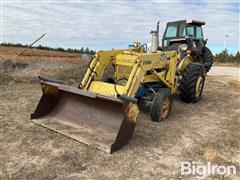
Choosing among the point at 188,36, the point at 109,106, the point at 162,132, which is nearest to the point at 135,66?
the point at 109,106

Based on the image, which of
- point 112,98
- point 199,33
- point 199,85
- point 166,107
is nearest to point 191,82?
point 199,85

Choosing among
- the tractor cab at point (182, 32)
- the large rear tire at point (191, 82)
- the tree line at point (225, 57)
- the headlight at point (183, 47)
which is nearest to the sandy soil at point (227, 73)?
the tractor cab at point (182, 32)

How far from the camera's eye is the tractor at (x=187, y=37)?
8.56 meters

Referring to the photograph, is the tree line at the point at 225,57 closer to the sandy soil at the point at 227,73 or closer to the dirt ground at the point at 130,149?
the sandy soil at the point at 227,73

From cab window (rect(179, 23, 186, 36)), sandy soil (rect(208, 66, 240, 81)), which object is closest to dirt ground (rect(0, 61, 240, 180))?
cab window (rect(179, 23, 186, 36))

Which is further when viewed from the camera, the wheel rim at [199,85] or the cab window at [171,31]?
the cab window at [171,31]

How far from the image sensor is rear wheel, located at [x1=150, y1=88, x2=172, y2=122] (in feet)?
19.3

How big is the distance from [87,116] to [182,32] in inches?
177

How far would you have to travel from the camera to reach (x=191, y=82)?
7.26 metres

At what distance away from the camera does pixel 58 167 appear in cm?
413

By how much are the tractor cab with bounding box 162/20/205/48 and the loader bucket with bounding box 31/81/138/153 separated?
4.05m

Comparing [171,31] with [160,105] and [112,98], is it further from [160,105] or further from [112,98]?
[112,98]

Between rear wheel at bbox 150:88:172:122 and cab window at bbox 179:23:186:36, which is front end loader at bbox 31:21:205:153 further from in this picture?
cab window at bbox 179:23:186:36

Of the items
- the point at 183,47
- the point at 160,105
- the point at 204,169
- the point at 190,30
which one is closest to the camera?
the point at 204,169
